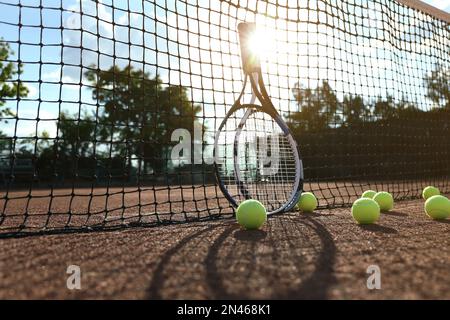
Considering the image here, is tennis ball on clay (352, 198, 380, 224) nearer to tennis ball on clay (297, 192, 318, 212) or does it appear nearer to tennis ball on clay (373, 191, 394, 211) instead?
tennis ball on clay (297, 192, 318, 212)

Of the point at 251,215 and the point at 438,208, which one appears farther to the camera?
the point at 438,208

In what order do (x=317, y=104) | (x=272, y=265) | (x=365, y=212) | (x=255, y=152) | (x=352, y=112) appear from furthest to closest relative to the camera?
(x=317, y=104) → (x=352, y=112) → (x=255, y=152) → (x=365, y=212) → (x=272, y=265)

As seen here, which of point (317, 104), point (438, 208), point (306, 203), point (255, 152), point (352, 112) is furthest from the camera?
point (317, 104)

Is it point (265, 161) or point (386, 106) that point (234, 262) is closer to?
point (265, 161)

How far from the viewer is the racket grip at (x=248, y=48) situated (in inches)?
150

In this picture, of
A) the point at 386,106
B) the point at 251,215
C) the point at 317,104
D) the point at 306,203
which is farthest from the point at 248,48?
the point at 317,104

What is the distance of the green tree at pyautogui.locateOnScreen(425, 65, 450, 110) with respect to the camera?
773cm

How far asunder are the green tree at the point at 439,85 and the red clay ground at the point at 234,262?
536cm

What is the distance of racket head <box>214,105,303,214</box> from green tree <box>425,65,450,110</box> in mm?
4742

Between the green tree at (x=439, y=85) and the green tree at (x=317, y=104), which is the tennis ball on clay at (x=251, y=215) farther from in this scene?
the green tree at (x=439, y=85)

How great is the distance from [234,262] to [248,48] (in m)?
2.34

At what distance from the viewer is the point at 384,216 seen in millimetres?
4098

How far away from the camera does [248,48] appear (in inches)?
151
